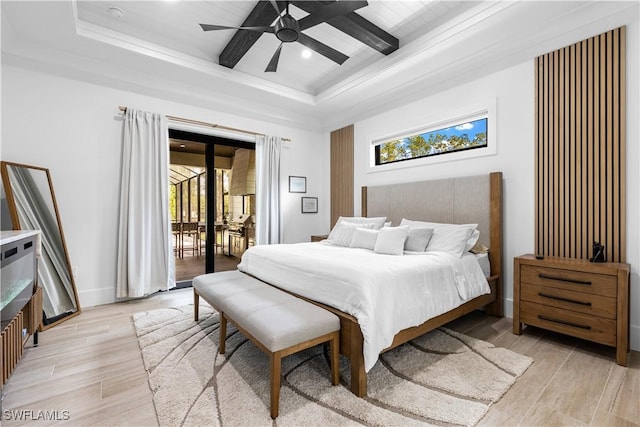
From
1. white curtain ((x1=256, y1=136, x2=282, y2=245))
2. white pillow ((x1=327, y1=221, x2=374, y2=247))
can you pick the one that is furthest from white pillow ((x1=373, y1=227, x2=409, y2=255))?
white curtain ((x1=256, y1=136, x2=282, y2=245))

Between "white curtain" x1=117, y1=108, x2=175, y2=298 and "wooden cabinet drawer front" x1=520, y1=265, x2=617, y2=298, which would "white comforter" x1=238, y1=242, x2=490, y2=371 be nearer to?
"wooden cabinet drawer front" x1=520, y1=265, x2=617, y2=298

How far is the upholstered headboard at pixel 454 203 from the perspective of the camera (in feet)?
10.1

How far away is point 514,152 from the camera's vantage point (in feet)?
10.1

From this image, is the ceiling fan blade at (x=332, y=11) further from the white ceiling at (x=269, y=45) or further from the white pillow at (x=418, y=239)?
the white pillow at (x=418, y=239)

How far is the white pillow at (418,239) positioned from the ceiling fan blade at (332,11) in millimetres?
2052

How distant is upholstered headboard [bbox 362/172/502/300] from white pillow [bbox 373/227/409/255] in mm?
812

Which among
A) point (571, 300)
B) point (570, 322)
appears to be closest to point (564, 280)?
point (571, 300)

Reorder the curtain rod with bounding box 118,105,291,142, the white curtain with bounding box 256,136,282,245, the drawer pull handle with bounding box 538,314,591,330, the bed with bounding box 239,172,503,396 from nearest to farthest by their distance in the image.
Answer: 1. the bed with bounding box 239,172,503,396
2. the drawer pull handle with bounding box 538,314,591,330
3. the curtain rod with bounding box 118,105,291,142
4. the white curtain with bounding box 256,136,282,245

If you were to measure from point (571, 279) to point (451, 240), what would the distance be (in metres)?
0.93

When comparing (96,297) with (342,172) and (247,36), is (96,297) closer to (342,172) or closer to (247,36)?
(247,36)

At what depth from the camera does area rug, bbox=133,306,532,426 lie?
1569 millimetres

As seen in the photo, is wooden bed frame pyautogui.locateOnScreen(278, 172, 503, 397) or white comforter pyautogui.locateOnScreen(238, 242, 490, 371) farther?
wooden bed frame pyautogui.locateOnScreen(278, 172, 503, 397)

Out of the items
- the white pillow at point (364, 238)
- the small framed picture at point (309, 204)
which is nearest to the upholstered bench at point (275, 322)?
the white pillow at point (364, 238)

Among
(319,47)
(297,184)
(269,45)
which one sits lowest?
(297,184)
